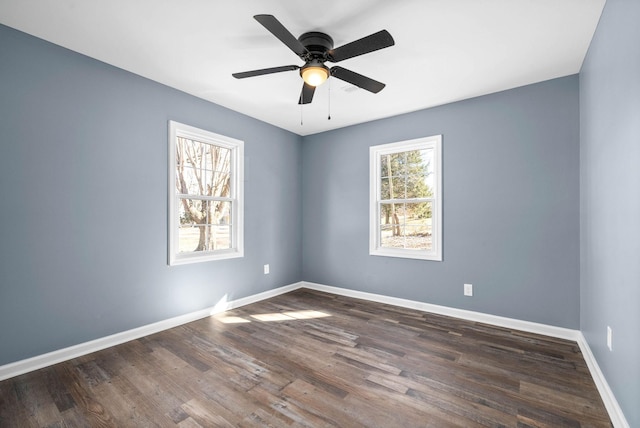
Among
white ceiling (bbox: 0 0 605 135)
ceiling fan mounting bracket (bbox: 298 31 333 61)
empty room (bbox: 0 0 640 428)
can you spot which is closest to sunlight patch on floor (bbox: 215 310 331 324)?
empty room (bbox: 0 0 640 428)

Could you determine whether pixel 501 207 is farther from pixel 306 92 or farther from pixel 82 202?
pixel 82 202

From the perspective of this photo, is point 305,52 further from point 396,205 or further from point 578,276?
point 578,276

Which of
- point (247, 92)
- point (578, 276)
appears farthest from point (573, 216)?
point (247, 92)

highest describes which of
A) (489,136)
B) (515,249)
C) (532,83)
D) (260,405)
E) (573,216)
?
(532,83)

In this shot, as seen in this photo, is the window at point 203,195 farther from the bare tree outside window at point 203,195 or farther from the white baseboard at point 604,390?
the white baseboard at point 604,390

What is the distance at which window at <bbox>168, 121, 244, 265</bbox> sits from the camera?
323 cm

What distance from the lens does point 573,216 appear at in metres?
2.84

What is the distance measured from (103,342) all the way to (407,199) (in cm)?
368

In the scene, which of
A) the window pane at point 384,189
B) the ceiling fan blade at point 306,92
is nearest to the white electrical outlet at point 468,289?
the window pane at point 384,189

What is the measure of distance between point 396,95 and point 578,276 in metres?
2.62

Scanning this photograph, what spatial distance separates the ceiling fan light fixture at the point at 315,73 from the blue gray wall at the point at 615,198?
1739mm

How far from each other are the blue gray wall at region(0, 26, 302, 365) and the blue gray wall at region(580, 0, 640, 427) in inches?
142

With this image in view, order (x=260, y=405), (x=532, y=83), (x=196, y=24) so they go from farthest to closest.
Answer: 1. (x=532, y=83)
2. (x=196, y=24)
3. (x=260, y=405)

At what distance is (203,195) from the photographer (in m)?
3.55
